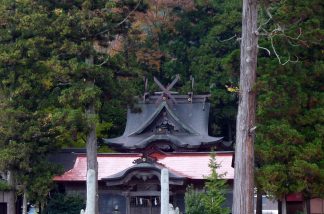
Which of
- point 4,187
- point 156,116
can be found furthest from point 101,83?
point 156,116

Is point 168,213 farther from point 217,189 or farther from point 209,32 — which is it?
point 209,32

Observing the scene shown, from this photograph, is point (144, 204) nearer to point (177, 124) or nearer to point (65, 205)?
point (65, 205)

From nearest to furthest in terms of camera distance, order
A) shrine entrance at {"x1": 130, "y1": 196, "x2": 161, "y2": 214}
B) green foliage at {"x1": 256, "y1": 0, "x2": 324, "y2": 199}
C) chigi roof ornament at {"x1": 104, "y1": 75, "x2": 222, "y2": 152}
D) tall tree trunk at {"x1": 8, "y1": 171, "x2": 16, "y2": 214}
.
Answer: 1. green foliage at {"x1": 256, "y1": 0, "x2": 324, "y2": 199}
2. tall tree trunk at {"x1": 8, "y1": 171, "x2": 16, "y2": 214}
3. shrine entrance at {"x1": 130, "y1": 196, "x2": 161, "y2": 214}
4. chigi roof ornament at {"x1": 104, "y1": 75, "x2": 222, "y2": 152}

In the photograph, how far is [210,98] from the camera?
125 ft

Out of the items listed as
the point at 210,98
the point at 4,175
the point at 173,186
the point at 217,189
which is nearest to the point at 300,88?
the point at 217,189

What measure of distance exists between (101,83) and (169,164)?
217 inches

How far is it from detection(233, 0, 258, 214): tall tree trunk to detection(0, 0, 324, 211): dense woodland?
440 mm

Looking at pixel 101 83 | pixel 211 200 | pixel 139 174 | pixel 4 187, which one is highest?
pixel 101 83

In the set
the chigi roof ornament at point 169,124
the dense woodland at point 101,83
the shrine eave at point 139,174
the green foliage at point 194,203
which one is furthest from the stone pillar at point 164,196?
the chigi roof ornament at point 169,124

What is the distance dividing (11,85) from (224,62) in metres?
8.35

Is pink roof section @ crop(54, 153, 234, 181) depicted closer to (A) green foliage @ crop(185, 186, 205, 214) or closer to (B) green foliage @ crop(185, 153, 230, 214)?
(A) green foliage @ crop(185, 186, 205, 214)

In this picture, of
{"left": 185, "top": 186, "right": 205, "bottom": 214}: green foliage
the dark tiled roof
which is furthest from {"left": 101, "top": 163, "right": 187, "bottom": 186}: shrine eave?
the dark tiled roof

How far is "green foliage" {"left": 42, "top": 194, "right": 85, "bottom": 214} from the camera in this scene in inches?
1142

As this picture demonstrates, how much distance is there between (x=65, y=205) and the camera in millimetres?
29172
